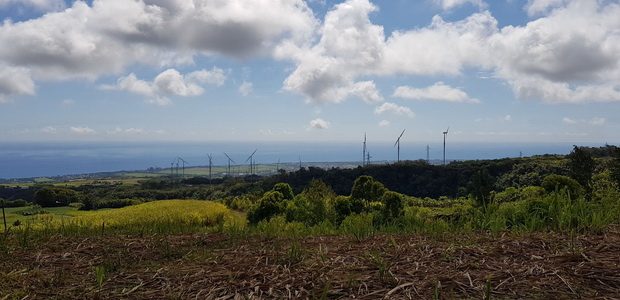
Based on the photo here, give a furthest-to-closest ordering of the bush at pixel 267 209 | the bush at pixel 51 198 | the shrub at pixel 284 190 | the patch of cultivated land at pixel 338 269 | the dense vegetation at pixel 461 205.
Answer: the bush at pixel 51 198
the shrub at pixel 284 190
the bush at pixel 267 209
the dense vegetation at pixel 461 205
the patch of cultivated land at pixel 338 269

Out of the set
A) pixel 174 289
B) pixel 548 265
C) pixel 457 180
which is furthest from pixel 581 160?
pixel 457 180

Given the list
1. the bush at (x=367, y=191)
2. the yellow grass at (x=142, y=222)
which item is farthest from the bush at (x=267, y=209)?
the yellow grass at (x=142, y=222)

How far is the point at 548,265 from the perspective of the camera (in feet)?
12.1

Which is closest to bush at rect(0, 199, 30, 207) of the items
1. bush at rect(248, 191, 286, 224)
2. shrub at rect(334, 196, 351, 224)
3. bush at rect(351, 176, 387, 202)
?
bush at rect(248, 191, 286, 224)

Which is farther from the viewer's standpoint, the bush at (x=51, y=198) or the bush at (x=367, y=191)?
the bush at (x=51, y=198)

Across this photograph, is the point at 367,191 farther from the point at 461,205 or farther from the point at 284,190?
the point at 461,205

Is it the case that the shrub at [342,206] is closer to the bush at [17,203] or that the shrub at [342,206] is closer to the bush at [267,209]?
the bush at [267,209]

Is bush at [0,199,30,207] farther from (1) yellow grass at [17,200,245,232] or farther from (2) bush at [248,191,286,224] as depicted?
(1) yellow grass at [17,200,245,232]

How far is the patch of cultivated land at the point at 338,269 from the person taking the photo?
3332 millimetres

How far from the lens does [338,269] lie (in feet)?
12.8

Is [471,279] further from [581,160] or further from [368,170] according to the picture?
[368,170]

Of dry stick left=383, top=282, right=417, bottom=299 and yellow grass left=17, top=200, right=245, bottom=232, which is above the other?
dry stick left=383, top=282, right=417, bottom=299

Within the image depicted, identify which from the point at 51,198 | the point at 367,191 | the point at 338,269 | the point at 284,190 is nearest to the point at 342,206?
the point at 367,191

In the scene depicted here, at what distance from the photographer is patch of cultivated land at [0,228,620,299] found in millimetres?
3332
